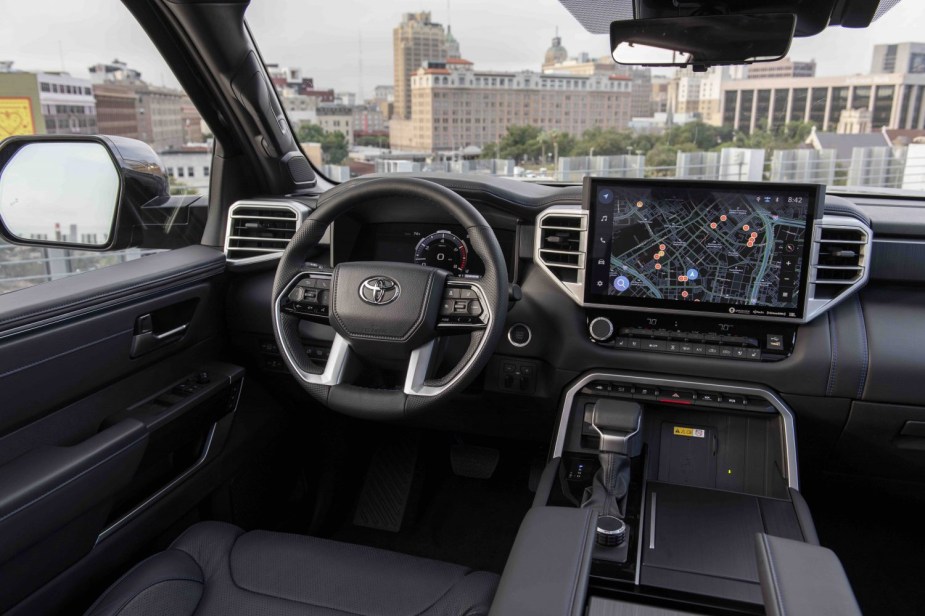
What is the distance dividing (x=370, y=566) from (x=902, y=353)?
1737 millimetres

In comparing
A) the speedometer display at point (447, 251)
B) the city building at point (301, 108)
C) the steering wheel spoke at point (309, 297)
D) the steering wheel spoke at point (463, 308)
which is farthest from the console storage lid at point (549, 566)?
the city building at point (301, 108)

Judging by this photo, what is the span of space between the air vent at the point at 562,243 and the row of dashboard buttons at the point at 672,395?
0.39 meters

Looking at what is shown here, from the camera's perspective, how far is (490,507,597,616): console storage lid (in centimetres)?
133

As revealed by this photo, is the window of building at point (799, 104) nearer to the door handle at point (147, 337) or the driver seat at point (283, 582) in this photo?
the driver seat at point (283, 582)

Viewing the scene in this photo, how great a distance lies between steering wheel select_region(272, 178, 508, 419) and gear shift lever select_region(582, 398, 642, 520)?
586 mm

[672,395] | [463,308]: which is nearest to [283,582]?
[463,308]

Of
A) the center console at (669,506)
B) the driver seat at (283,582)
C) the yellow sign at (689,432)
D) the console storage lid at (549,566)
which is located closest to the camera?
the console storage lid at (549,566)

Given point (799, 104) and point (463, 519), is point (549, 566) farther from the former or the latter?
point (799, 104)

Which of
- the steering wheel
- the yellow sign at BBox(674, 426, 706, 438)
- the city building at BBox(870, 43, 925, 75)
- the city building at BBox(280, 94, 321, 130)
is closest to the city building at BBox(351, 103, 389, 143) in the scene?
the city building at BBox(280, 94, 321, 130)

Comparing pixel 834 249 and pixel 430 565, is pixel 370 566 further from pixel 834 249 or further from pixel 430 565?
pixel 834 249

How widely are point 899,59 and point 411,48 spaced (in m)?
1.87

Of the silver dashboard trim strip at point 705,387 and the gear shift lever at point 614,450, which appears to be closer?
the gear shift lever at point 614,450

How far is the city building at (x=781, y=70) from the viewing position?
88.7 inches

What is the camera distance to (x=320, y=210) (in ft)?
6.69
